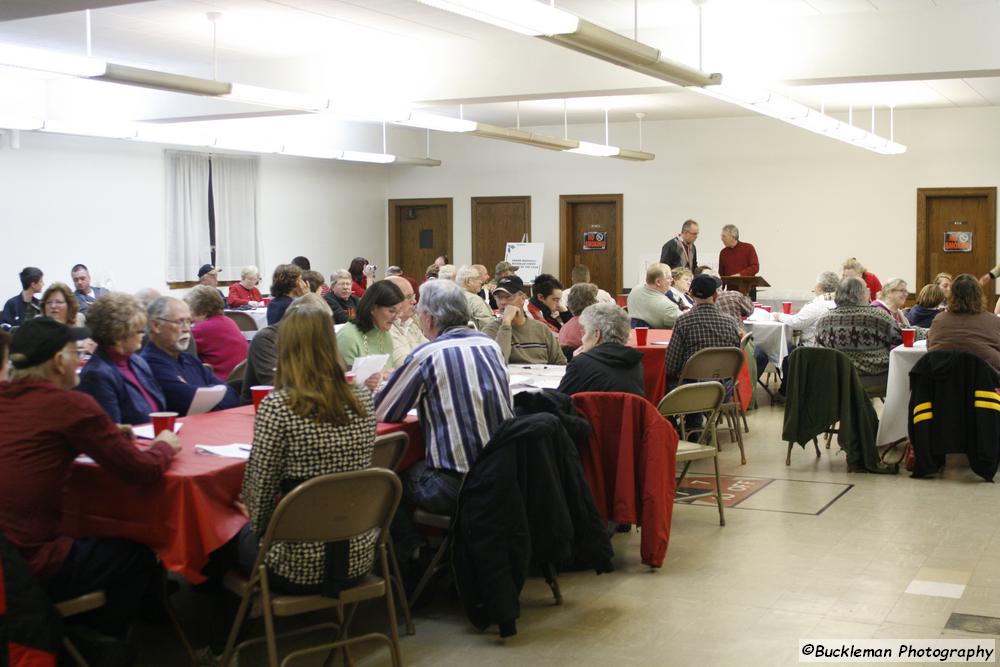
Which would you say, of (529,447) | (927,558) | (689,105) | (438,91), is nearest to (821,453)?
(927,558)

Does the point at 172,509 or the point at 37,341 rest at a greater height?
the point at 37,341

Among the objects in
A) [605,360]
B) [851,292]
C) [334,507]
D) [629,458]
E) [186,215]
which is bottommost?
[629,458]

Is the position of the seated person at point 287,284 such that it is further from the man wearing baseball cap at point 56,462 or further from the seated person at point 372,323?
the man wearing baseball cap at point 56,462

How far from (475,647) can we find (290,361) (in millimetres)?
1291

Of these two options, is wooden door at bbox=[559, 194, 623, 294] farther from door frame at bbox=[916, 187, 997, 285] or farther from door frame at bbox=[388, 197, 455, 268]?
door frame at bbox=[916, 187, 997, 285]

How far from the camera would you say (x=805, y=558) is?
4.84 meters

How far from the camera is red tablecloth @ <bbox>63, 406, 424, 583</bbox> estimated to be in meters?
3.20

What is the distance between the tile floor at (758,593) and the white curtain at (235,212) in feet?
32.2

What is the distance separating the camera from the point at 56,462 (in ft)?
9.93

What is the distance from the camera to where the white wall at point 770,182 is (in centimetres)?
1422

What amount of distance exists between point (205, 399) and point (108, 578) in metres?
1.32

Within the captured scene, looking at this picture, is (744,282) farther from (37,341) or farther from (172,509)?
(37,341)

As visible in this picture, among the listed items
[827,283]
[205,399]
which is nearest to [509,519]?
[205,399]

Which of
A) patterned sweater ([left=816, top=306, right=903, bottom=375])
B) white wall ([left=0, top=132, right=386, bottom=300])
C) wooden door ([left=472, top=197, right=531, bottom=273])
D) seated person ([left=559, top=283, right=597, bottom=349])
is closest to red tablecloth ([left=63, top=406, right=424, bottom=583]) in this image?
seated person ([left=559, top=283, right=597, bottom=349])
